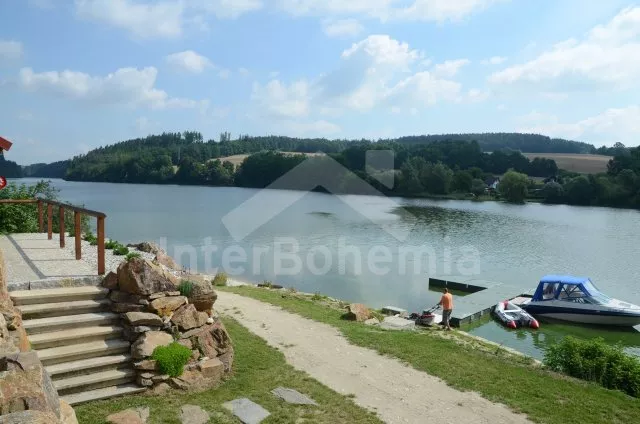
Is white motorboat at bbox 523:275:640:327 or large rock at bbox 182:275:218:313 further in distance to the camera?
white motorboat at bbox 523:275:640:327

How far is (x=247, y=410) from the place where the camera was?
669 cm

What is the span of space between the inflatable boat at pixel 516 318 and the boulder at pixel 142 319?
51.4 ft

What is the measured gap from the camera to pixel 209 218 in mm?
50812

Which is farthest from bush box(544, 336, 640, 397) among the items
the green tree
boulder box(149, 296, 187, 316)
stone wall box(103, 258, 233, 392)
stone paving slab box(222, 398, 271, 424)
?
the green tree

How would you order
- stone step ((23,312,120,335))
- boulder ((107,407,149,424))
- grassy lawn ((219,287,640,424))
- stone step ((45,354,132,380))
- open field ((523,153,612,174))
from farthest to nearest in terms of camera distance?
open field ((523,153,612,174)), grassy lawn ((219,287,640,424)), stone step ((23,312,120,335)), stone step ((45,354,132,380)), boulder ((107,407,149,424))

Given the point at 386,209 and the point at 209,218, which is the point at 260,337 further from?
the point at 386,209

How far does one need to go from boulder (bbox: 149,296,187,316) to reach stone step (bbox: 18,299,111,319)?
0.87 metres

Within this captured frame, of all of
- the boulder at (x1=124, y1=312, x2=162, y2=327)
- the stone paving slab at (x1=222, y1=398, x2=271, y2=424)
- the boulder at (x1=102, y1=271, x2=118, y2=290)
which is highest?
the boulder at (x1=102, y1=271, x2=118, y2=290)

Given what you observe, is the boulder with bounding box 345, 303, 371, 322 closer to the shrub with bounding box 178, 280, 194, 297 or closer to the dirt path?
the dirt path

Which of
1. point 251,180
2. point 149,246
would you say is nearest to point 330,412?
point 149,246

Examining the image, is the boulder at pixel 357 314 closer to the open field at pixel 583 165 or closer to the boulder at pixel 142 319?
the boulder at pixel 142 319

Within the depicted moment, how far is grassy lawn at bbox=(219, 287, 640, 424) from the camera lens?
7363mm

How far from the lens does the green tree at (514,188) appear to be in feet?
258

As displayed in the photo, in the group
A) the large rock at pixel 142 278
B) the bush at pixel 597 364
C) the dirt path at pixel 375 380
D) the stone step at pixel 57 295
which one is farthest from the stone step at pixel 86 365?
the bush at pixel 597 364
